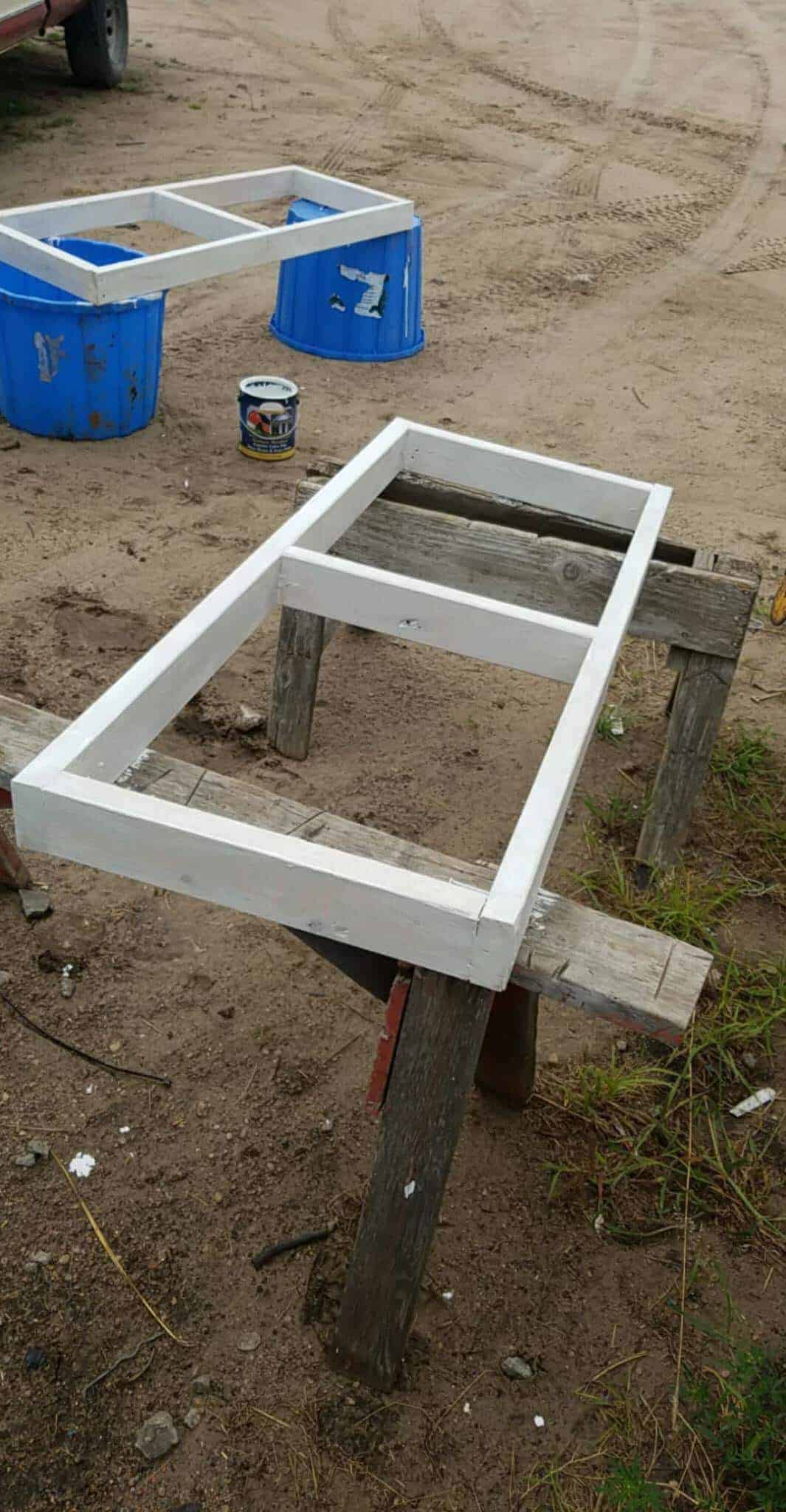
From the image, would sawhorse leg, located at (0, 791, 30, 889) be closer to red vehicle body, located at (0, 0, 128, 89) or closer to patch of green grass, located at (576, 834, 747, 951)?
patch of green grass, located at (576, 834, 747, 951)

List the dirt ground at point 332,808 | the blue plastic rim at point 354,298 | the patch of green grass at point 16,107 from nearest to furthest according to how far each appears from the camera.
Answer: the dirt ground at point 332,808, the blue plastic rim at point 354,298, the patch of green grass at point 16,107

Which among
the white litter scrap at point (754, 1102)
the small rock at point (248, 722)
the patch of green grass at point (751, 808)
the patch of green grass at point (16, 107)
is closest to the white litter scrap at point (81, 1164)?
the white litter scrap at point (754, 1102)

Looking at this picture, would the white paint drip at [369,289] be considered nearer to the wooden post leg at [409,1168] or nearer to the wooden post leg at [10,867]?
the wooden post leg at [10,867]

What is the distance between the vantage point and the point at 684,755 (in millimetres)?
3223

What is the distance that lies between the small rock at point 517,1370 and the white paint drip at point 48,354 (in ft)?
12.9

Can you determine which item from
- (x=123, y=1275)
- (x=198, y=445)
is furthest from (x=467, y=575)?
(x=198, y=445)

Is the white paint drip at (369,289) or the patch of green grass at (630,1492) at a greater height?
the white paint drip at (369,289)

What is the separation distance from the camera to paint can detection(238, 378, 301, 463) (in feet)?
16.4

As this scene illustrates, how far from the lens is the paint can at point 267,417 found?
4.98m

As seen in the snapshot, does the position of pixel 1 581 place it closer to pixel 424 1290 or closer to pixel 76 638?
pixel 76 638

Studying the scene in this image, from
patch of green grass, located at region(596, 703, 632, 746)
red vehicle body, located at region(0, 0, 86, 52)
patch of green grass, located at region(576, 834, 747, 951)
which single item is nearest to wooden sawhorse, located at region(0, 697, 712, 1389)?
patch of green grass, located at region(576, 834, 747, 951)

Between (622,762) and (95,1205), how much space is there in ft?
6.78

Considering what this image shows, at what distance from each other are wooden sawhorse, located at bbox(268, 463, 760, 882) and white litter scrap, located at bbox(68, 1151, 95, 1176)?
143cm

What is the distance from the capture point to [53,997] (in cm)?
277
